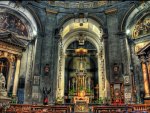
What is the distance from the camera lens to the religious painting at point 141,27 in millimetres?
18984

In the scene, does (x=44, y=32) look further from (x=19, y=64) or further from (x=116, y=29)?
(x=116, y=29)

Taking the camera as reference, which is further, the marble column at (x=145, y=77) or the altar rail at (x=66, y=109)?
the marble column at (x=145, y=77)

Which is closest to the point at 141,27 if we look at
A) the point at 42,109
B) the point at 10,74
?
the point at 42,109

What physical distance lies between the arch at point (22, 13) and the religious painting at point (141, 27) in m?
10.6

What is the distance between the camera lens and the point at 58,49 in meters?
19.4

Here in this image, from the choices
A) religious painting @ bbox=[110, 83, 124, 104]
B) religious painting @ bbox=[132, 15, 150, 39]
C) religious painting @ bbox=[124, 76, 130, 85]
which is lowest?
religious painting @ bbox=[110, 83, 124, 104]

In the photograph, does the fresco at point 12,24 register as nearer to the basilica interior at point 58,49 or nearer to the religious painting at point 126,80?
the basilica interior at point 58,49

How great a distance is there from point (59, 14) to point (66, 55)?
7.46m

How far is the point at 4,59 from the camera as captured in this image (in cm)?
1728

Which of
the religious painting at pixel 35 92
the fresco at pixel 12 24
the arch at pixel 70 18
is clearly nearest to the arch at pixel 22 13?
the fresco at pixel 12 24

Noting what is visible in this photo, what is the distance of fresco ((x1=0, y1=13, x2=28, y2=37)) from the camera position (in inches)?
725

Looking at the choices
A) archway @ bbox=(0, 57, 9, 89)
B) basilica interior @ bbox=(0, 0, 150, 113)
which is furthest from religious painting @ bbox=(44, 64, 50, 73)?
archway @ bbox=(0, 57, 9, 89)

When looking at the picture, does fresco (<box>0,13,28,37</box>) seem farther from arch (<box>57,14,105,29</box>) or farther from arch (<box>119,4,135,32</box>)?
arch (<box>119,4,135,32</box>)

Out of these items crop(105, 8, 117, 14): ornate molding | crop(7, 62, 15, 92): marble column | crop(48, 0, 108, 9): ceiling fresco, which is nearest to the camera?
crop(7, 62, 15, 92): marble column
